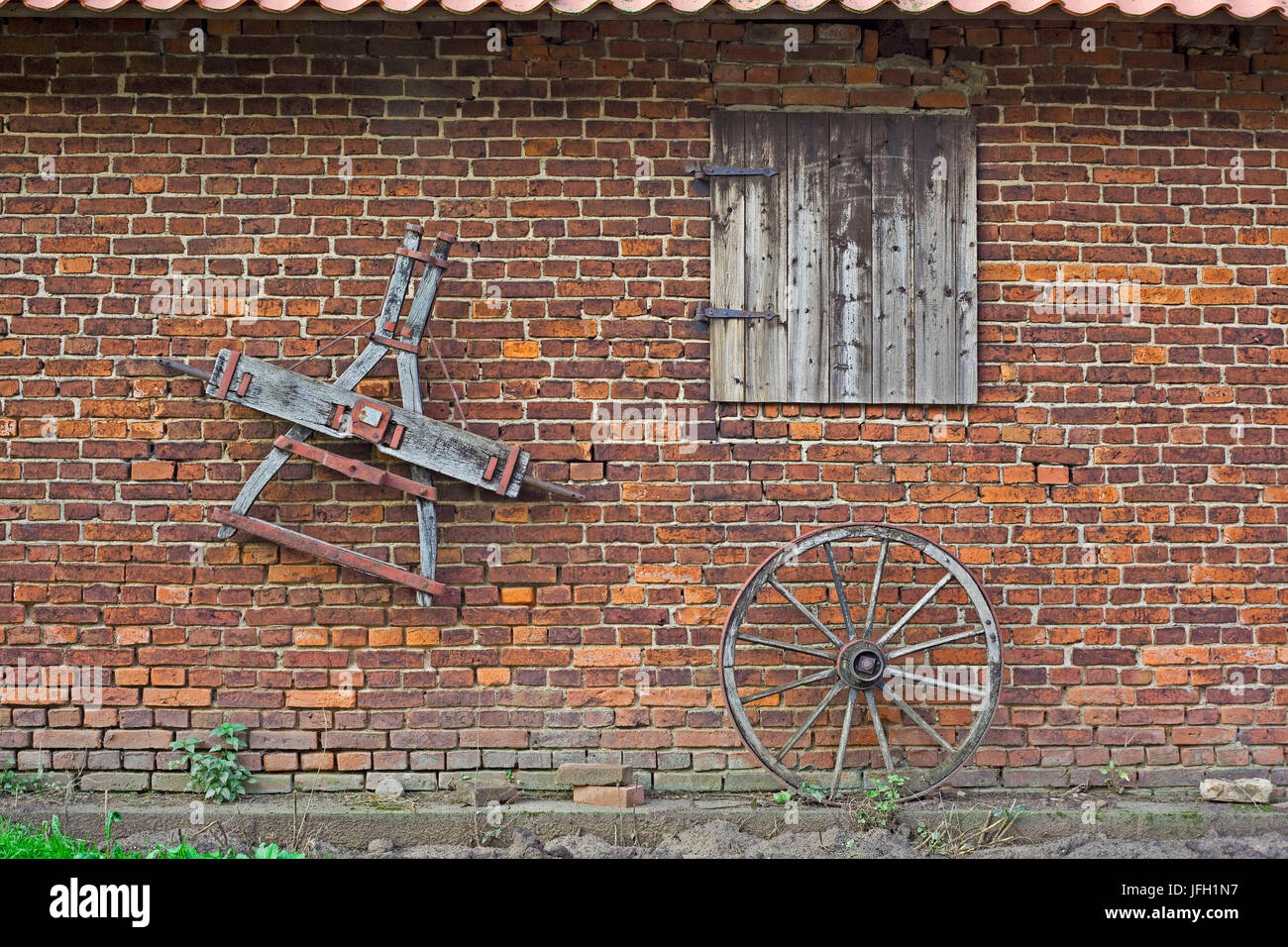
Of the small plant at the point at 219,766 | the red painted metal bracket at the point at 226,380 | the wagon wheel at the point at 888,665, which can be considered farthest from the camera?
the wagon wheel at the point at 888,665

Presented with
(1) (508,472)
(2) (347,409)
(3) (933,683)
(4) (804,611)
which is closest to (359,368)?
(2) (347,409)

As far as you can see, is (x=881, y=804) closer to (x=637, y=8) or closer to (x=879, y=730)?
(x=879, y=730)

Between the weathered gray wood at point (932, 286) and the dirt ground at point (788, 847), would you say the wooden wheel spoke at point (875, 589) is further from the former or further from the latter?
the dirt ground at point (788, 847)

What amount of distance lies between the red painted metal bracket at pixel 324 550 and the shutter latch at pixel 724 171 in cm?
211

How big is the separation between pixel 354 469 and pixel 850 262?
7.65 ft

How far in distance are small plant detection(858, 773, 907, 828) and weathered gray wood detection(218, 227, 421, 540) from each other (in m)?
2.78

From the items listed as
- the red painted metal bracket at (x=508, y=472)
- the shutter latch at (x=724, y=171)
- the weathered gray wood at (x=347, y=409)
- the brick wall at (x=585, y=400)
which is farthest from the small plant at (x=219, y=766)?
the shutter latch at (x=724, y=171)

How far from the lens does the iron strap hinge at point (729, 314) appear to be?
493 cm

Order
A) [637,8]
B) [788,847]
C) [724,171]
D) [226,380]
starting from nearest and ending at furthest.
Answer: [637,8] → [788,847] → [226,380] → [724,171]

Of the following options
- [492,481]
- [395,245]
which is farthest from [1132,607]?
[395,245]

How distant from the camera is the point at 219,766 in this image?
477 cm

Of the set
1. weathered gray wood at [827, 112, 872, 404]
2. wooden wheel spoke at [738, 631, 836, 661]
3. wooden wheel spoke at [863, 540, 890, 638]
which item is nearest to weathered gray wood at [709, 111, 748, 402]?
weathered gray wood at [827, 112, 872, 404]

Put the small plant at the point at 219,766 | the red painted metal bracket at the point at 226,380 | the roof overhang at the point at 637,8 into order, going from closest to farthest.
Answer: the roof overhang at the point at 637,8 → the red painted metal bracket at the point at 226,380 → the small plant at the point at 219,766

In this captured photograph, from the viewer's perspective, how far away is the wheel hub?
471cm
